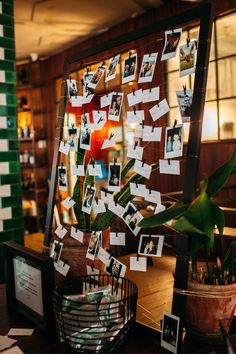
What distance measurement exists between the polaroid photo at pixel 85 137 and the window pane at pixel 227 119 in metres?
2.81

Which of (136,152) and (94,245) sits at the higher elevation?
(136,152)

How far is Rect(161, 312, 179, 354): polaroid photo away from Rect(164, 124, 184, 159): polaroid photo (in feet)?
1.50

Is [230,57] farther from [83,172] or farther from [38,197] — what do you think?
[38,197]

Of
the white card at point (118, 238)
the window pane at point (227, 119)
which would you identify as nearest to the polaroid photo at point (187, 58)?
the white card at point (118, 238)

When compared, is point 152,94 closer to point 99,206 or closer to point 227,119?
point 99,206

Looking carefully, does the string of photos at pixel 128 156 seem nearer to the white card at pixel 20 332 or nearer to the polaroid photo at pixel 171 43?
the polaroid photo at pixel 171 43

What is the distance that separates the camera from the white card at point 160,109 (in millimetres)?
1166

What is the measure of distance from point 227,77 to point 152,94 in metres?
3.06

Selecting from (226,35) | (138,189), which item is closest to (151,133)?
(138,189)

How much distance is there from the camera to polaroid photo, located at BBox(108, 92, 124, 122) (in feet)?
4.45

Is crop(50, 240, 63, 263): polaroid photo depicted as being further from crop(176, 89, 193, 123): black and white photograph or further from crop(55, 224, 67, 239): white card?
crop(176, 89, 193, 123): black and white photograph

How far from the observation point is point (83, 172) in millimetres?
1529

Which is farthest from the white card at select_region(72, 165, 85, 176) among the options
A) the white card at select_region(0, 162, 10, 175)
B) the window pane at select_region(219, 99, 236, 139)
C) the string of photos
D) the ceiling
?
the ceiling

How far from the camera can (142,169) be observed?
1.24 meters
